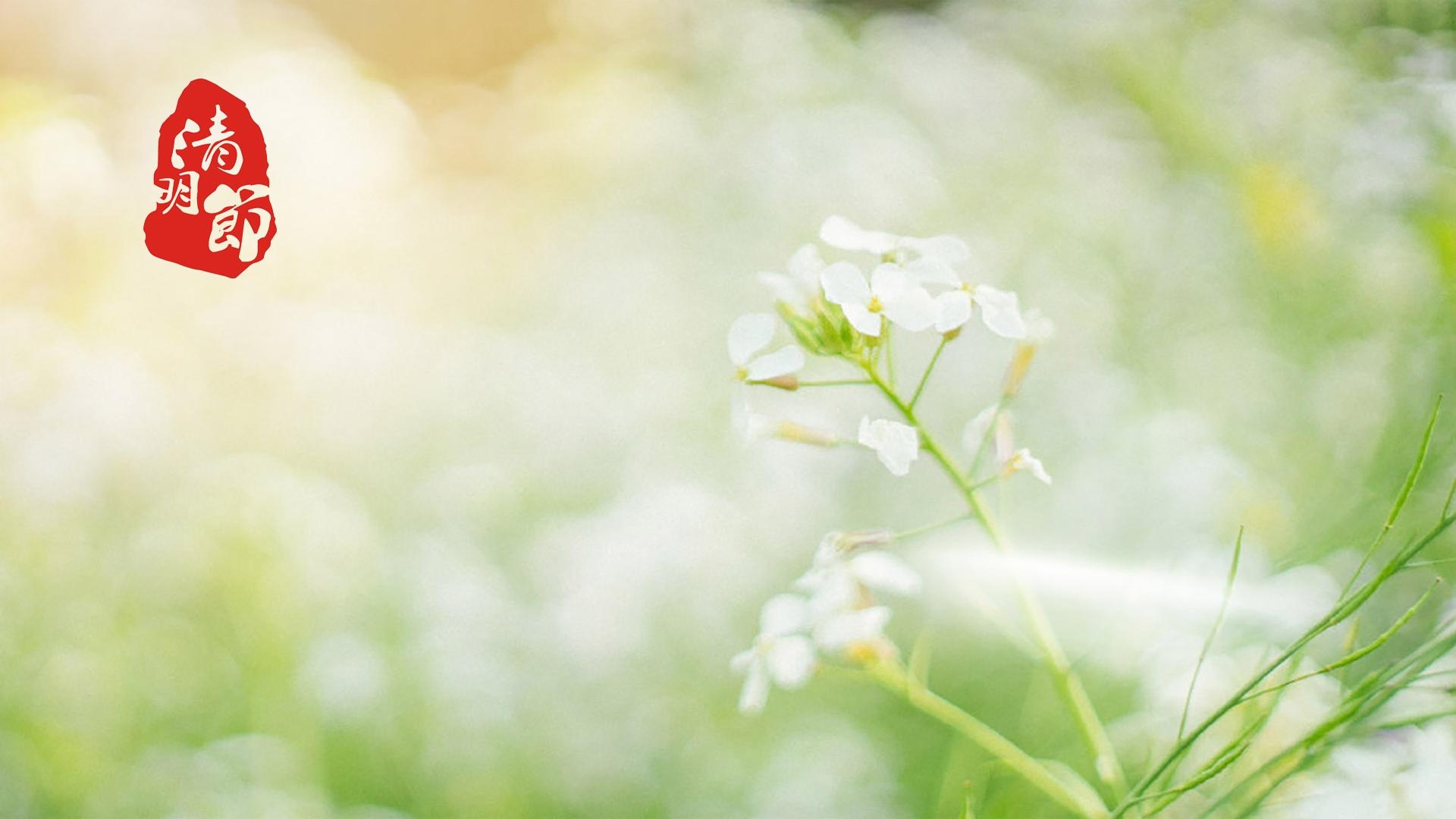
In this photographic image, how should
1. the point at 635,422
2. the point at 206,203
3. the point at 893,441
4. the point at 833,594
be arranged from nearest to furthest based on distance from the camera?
the point at 893,441
the point at 833,594
the point at 206,203
the point at 635,422

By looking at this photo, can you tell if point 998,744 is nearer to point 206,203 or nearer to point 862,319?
point 862,319

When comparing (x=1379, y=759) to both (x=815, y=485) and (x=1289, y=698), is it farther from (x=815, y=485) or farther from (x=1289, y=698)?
(x=815, y=485)

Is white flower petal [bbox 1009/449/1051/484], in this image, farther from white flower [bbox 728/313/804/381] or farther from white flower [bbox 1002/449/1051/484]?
white flower [bbox 728/313/804/381]

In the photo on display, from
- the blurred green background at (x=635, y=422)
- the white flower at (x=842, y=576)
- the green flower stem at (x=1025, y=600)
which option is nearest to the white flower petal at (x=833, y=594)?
the white flower at (x=842, y=576)

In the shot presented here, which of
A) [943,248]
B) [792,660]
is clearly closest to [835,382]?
[943,248]

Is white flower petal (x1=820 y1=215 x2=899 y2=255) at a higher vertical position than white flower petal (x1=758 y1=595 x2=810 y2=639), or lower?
higher

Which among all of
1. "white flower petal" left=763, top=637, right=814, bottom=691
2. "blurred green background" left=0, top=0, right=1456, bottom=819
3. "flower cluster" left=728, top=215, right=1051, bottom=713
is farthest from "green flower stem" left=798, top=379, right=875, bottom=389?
"blurred green background" left=0, top=0, right=1456, bottom=819
